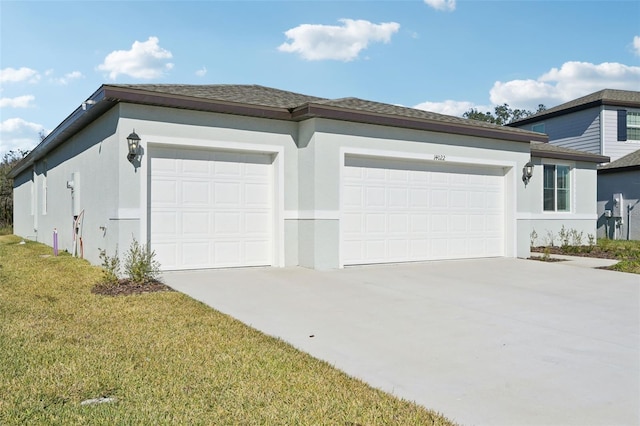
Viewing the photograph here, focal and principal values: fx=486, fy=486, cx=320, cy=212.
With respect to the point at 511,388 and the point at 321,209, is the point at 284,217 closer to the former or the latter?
the point at 321,209

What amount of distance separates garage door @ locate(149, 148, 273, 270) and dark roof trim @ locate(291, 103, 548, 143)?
1469 mm

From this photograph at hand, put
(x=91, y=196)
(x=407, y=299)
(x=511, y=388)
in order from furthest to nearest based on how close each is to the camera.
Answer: (x=91, y=196) < (x=407, y=299) < (x=511, y=388)

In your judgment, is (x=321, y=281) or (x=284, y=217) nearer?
(x=321, y=281)

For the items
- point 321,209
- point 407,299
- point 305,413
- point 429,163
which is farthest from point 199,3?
point 305,413

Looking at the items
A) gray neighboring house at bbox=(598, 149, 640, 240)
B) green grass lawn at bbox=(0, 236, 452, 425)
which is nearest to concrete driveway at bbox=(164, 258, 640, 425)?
green grass lawn at bbox=(0, 236, 452, 425)

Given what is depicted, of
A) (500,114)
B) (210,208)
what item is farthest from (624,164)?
(500,114)

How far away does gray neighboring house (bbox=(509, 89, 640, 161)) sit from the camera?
21453mm

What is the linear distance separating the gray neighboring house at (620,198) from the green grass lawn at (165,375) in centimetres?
2006

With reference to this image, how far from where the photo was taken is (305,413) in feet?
10.5

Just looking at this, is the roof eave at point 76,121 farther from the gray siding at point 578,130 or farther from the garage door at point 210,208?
the gray siding at point 578,130

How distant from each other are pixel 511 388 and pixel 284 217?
7.24 m

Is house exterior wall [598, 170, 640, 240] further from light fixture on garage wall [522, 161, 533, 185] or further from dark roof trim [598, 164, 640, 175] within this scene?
light fixture on garage wall [522, 161, 533, 185]

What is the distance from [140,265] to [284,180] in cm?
368

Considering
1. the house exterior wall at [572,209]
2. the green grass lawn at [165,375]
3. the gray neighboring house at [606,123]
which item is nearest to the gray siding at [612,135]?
the gray neighboring house at [606,123]
